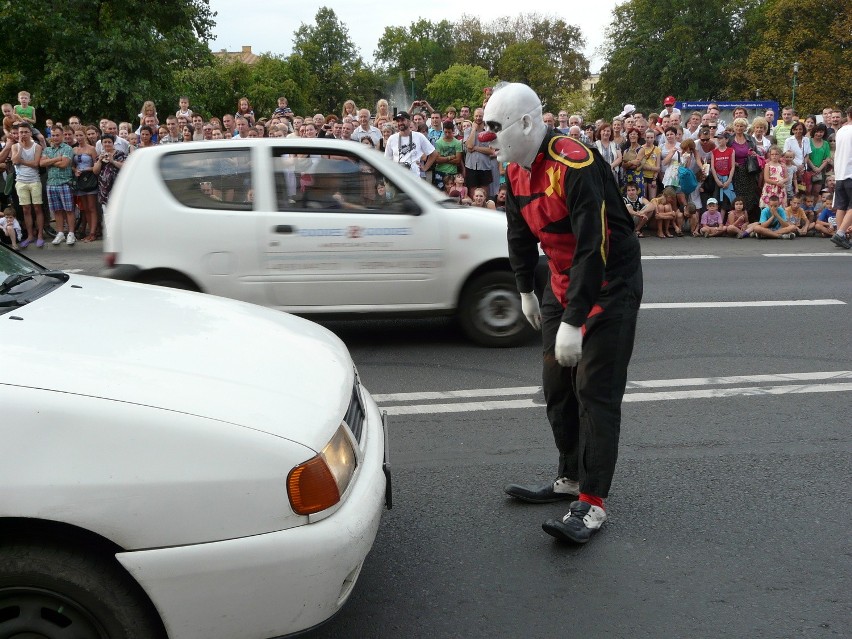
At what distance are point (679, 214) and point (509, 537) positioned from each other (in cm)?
1178

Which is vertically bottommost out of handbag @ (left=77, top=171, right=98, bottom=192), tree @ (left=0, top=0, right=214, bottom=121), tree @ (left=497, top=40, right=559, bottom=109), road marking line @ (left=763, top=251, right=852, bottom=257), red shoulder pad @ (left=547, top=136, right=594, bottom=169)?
road marking line @ (left=763, top=251, right=852, bottom=257)

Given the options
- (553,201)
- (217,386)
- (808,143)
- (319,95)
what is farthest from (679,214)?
(319,95)

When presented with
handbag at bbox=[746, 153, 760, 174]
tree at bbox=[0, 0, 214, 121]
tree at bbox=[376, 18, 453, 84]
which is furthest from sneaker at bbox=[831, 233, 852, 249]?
tree at bbox=[376, 18, 453, 84]

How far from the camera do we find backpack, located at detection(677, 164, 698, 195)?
47.7ft

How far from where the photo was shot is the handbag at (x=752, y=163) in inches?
578

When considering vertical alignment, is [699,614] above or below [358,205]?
below

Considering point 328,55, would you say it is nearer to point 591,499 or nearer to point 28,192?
point 28,192

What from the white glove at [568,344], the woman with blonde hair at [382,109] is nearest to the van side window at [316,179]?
the white glove at [568,344]

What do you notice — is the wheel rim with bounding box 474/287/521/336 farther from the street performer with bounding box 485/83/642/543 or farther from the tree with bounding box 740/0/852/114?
the tree with bounding box 740/0/852/114

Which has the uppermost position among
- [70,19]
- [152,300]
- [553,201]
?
[70,19]

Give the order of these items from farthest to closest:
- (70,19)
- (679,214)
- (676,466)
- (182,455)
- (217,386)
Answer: (70,19) → (679,214) → (676,466) → (217,386) → (182,455)

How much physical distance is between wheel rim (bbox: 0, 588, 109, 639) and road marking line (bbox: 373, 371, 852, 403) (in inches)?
137

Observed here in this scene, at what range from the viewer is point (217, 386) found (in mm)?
2639

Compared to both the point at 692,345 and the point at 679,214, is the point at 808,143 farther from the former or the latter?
the point at 692,345
